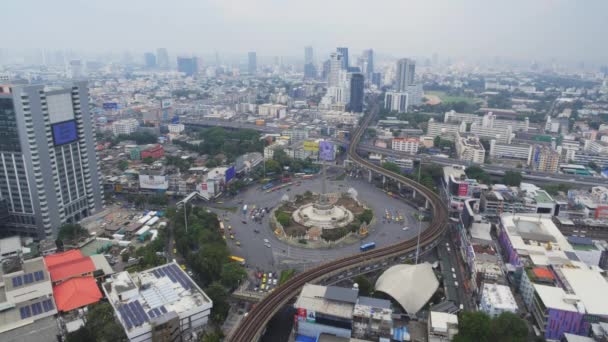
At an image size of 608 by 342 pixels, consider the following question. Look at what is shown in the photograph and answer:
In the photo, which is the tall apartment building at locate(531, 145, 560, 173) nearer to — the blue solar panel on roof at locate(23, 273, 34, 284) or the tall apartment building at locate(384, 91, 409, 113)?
the tall apartment building at locate(384, 91, 409, 113)

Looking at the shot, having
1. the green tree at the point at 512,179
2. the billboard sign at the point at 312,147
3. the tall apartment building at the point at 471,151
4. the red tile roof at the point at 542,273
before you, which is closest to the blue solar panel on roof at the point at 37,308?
the red tile roof at the point at 542,273

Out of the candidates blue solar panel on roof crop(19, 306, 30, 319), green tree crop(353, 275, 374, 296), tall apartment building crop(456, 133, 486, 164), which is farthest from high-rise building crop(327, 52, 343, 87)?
blue solar panel on roof crop(19, 306, 30, 319)

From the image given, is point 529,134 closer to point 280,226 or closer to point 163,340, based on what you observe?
point 280,226

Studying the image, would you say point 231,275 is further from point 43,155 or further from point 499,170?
point 499,170

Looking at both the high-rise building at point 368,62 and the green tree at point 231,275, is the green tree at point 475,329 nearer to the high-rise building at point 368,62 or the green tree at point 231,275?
the green tree at point 231,275

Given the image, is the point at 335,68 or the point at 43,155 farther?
the point at 335,68

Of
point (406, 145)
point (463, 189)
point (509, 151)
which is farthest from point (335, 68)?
point (463, 189)
